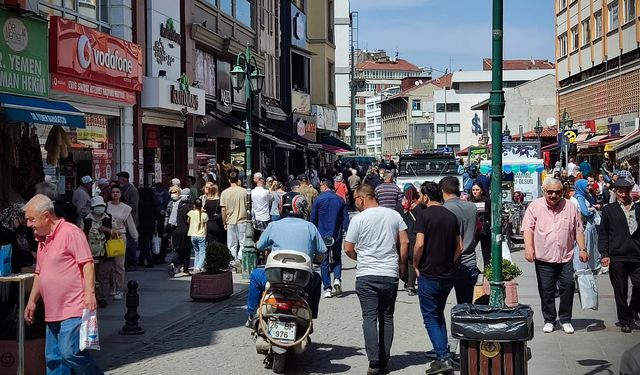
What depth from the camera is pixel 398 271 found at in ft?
28.2

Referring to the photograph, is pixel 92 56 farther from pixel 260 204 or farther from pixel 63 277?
pixel 63 277

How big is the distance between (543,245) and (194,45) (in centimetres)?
1870

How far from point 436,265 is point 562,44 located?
52785 millimetres

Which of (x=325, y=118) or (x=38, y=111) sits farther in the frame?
(x=325, y=118)

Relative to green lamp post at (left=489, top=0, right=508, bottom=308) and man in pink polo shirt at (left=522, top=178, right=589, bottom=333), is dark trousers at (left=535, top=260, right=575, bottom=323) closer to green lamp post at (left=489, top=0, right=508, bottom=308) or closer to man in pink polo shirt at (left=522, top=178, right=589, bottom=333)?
man in pink polo shirt at (left=522, top=178, right=589, bottom=333)

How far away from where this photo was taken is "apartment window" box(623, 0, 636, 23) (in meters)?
39.7

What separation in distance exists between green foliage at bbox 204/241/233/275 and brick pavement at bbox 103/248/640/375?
32.7 inches

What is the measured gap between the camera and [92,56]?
1802 centimetres

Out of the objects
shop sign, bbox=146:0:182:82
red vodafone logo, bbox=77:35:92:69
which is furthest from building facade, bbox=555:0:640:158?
red vodafone logo, bbox=77:35:92:69

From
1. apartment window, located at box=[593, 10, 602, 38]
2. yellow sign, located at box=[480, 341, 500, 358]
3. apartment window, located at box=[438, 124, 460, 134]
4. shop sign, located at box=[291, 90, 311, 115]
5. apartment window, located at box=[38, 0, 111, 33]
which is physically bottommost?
yellow sign, located at box=[480, 341, 500, 358]

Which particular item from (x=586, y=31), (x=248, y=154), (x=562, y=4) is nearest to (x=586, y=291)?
(x=248, y=154)

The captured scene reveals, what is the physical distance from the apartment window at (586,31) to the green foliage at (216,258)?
4088 centimetres

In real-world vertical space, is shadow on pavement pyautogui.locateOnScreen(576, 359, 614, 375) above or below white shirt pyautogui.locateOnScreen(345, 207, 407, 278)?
below

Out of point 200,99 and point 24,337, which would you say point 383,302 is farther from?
point 200,99
